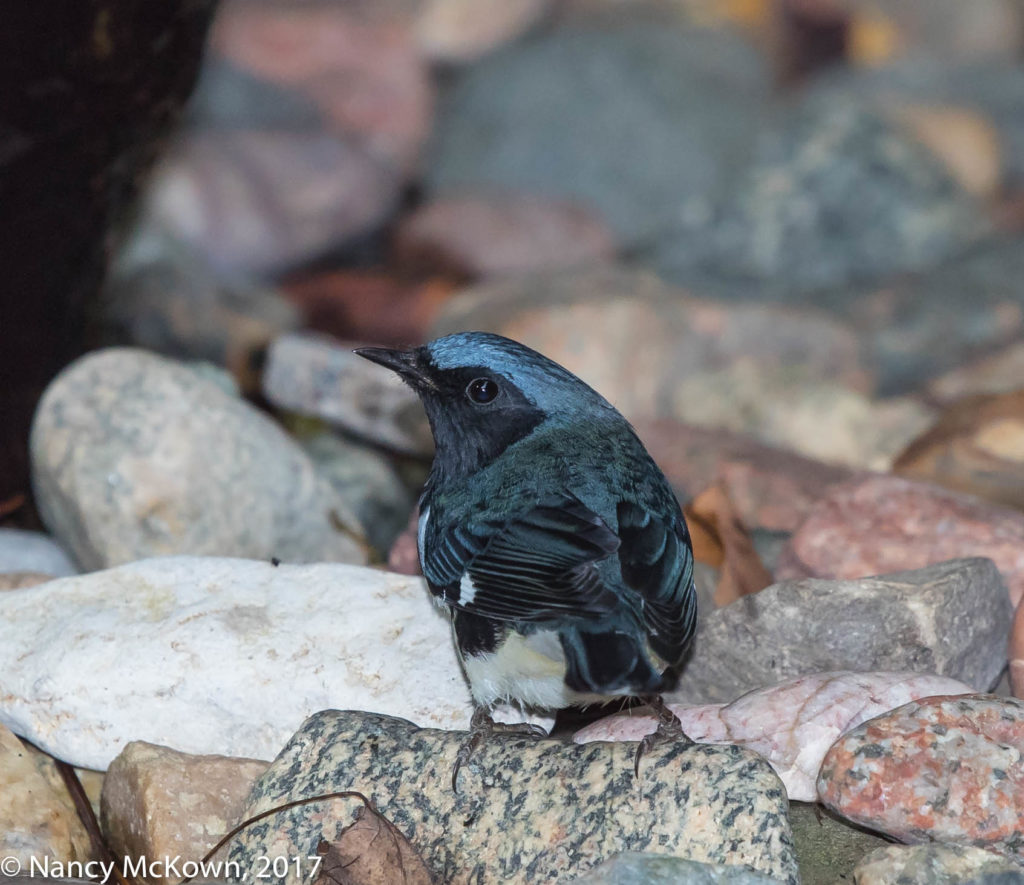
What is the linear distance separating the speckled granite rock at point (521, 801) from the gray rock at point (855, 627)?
2.84ft

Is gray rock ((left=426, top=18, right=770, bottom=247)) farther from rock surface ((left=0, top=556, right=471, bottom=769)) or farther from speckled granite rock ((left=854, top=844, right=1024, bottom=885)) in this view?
speckled granite rock ((left=854, top=844, right=1024, bottom=885))

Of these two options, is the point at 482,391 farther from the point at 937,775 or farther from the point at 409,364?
the point at 937,775

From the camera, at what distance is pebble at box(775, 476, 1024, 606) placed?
192 inches

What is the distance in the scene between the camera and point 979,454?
19.5 ft

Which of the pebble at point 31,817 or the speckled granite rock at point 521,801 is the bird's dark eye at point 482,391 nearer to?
the speckled granite rock at point 521,801

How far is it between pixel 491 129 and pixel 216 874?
8.89m

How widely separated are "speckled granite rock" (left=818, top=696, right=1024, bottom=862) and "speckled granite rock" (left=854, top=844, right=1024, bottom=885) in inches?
7.2

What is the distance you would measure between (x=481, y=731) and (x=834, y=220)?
25.3 ft

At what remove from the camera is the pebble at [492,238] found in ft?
32.5

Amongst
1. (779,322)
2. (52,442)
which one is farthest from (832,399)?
(52,442)

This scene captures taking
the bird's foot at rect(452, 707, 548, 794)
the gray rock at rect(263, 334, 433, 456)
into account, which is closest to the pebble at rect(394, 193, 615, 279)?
the gray rock at rect(263, 334, 433, 456)

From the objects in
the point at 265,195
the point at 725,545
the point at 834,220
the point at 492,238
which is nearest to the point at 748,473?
the point at 725,545

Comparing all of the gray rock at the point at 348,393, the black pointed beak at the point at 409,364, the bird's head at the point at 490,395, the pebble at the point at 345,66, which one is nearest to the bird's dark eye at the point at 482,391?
the bird's head at the point at 490,395

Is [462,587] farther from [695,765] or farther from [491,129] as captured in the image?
[491,129]
